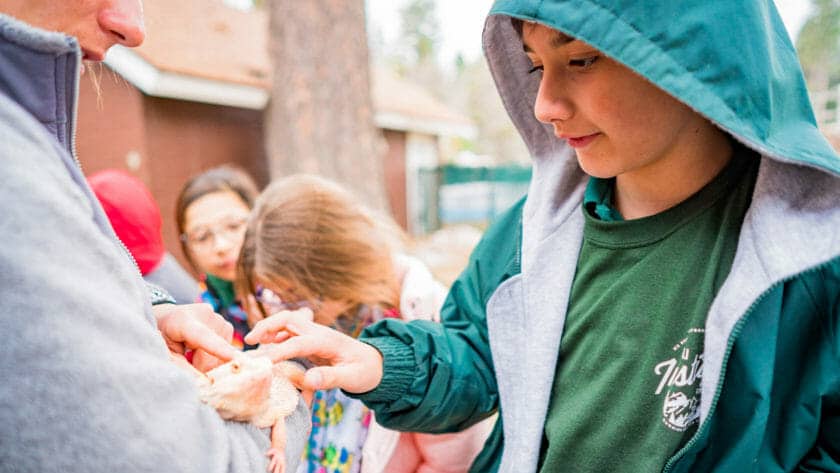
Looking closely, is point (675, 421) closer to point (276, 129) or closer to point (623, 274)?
point (623, 274)

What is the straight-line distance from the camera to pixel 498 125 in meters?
56.0

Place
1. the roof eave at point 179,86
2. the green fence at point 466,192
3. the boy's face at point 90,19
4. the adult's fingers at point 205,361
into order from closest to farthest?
the boy's face at point 90,19, the adult's fingers at point 205,361, the roof eave at point 179,86, the green fence at point 466,192

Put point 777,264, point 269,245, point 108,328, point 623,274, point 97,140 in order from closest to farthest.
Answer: point 108,328 < point 777,264 < point 623,274 < point 269,245 < point 97,140

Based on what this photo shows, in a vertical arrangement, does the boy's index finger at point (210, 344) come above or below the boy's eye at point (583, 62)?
below

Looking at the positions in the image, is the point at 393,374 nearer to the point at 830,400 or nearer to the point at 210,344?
the point at 210,344

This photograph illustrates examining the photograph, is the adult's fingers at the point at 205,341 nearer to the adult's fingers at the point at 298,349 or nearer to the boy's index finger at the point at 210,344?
the boy's index finger at the point at 210,344

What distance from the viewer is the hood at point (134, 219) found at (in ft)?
10.8

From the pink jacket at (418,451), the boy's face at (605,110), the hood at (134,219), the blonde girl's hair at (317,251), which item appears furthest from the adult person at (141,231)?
the boy's face at (605,110)

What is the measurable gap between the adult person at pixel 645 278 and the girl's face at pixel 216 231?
1.83m

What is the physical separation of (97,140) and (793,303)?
25.3 ft

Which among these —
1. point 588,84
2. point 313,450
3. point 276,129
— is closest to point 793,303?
point 588,84

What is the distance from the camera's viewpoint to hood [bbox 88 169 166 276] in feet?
10.8

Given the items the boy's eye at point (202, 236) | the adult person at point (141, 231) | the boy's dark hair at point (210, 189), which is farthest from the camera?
the boy's dark hair at point (210, 189)

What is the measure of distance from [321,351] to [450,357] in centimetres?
38
